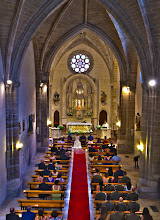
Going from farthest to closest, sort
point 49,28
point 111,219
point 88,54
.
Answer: point 88,54
point 49,28
point 111,219

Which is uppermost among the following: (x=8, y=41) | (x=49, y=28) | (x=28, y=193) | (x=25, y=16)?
(x=49, y=28)

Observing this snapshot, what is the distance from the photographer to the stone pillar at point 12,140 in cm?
1218

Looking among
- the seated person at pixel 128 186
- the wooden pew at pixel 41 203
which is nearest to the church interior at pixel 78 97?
the wooden pew at pixel 41 203

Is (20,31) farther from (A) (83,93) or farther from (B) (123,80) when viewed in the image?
(A) (83,93)

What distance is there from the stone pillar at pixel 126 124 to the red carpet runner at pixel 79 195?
5.27m

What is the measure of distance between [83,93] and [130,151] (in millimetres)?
12841

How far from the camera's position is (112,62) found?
95.0ft

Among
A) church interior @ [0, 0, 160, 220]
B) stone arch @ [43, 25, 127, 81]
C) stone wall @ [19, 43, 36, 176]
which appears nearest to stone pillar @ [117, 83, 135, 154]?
church interior @ [0, 0, 160, 220]

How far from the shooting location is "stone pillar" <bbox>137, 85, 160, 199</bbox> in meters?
11.7

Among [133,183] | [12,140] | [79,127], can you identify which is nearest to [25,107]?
[12,140]

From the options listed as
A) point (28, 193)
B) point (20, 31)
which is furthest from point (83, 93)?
point (28, 193)

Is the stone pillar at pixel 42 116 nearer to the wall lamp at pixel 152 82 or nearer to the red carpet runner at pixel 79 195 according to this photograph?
the red carpet runner at pixel 79 195

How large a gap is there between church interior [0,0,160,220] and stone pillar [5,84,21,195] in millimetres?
51

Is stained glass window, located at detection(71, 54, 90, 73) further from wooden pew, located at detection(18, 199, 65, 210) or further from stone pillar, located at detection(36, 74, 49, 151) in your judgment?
wooden pew, located at detection(18, 199, 65, 210)
